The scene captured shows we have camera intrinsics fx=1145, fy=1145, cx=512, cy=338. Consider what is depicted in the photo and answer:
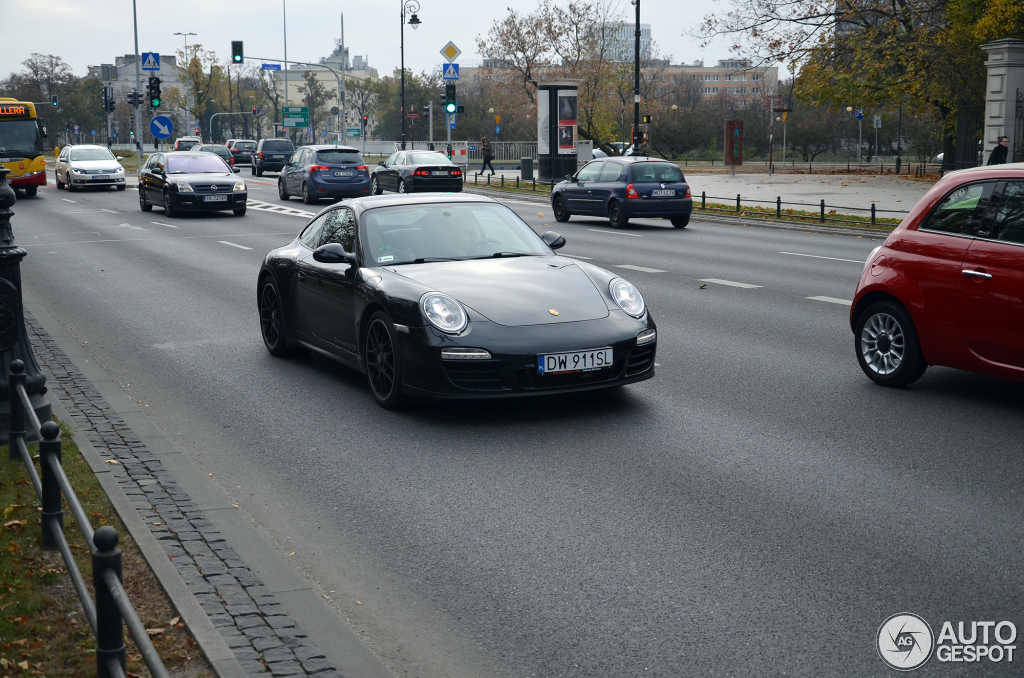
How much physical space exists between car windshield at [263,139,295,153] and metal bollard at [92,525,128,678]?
56335 millimetres

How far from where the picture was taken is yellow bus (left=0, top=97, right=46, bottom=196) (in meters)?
37.5

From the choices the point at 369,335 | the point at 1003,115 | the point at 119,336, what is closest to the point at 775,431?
the point at 369,335

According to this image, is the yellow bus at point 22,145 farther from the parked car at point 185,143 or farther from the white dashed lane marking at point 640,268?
the parked car at point 185,143

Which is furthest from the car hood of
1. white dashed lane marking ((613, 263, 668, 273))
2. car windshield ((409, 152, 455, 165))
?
car windshield ((409, 152, 455, 165))

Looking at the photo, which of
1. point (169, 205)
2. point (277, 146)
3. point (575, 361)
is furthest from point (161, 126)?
point (575, 361)

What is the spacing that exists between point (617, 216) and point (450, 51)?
24.2 meters

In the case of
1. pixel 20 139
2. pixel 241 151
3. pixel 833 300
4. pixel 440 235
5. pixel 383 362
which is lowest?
pixel 833 300

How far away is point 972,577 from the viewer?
467cm

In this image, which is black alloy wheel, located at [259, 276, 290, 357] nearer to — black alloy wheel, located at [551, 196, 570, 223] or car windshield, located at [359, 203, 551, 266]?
car windshield, located at [359, 203, 551, 266]

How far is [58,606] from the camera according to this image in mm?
4277

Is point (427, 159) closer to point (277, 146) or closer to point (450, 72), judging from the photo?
point (450, 72)

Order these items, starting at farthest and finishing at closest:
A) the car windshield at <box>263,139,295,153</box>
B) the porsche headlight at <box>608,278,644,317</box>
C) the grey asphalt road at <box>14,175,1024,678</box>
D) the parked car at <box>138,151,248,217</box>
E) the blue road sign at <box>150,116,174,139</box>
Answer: the car windshield at <box>263,139,295,153</box> → the blue road sign at <box>150,116,174,139</box> → the parked car at <box>138,151,248,217</box> → the porsche headlight at <box>608,278,644,317</box> → the grey asphalt road at <box>14,175,1024,678</box>

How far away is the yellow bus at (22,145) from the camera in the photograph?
37531mm

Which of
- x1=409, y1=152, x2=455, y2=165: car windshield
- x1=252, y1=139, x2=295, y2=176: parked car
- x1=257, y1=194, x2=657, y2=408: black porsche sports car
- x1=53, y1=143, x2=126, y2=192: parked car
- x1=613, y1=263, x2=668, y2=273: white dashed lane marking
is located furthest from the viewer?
x1=252, y1=139, x2=295, y2=176: parked car
